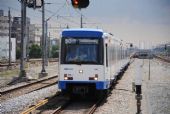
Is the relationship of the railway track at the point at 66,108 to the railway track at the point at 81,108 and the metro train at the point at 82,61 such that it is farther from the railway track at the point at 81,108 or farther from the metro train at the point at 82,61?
the metro train at the point at 82,61

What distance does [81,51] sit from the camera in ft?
63.4

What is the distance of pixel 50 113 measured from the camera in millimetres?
15820

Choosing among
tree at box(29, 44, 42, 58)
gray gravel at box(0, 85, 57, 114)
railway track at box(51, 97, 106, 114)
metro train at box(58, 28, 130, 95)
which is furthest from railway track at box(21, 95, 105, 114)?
tree at box(29, 44, 42, 58)

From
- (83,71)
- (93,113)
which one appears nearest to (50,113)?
(93,113)

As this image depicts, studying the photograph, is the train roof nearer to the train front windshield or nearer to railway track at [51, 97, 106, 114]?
the train front windshield

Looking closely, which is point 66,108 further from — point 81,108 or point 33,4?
point 33,4

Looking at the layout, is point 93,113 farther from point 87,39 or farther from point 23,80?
point 23,80

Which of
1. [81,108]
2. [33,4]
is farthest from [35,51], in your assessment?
[81,108]

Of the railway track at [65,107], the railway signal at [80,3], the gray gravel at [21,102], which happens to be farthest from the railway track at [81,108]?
the railway signal at [80,3]

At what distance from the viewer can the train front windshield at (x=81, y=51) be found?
1928 centimetres

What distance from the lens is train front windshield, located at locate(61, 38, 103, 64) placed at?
19281 mm

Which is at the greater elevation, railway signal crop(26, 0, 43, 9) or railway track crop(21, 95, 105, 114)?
railway signal crop(26, 0, 43, 9)

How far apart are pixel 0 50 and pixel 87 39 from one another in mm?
71935

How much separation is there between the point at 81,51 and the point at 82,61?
0.42 metres
